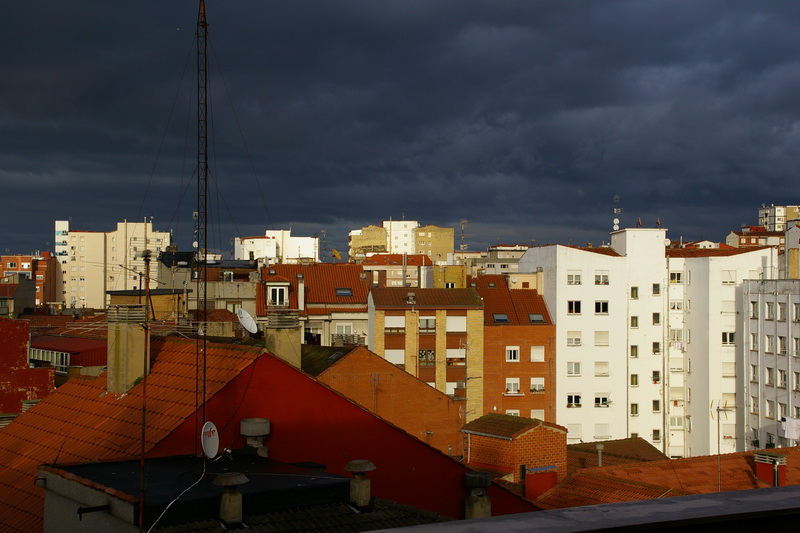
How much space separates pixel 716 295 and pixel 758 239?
74.3 m

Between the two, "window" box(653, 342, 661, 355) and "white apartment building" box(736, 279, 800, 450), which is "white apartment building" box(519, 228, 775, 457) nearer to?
"window" box(653, 342, 661, 355)

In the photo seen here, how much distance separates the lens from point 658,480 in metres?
25.6

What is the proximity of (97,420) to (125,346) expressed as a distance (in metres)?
1.83

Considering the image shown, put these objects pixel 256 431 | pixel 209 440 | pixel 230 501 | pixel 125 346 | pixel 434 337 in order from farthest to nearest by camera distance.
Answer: pixel 434 337
pixel 125 346
pixel 256 431
pixel 209 440
pixel 230 501

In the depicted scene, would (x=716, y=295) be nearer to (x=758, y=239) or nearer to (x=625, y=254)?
(x=625, y=254)

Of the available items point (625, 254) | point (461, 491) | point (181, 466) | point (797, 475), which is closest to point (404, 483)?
point (461, 491)

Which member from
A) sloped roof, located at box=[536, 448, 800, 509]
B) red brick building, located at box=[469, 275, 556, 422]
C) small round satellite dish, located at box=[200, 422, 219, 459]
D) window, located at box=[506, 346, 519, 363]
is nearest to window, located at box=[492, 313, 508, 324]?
red brick building, located at box=[469, 275, 556, 422]

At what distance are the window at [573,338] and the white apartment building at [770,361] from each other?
36.8 ft

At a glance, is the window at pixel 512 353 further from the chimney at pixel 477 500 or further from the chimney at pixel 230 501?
the chimney at pixel 230 501

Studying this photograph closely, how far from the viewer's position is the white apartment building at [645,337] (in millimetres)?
58188

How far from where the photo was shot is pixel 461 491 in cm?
1981

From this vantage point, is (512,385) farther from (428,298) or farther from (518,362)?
(428,298)

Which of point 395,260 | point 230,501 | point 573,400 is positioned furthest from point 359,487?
point 395,260

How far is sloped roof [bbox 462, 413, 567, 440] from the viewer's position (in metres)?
27.0
